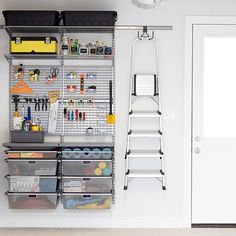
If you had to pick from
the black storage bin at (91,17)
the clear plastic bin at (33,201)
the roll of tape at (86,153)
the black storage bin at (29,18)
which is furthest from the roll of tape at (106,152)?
the black storage bin at (29,18)

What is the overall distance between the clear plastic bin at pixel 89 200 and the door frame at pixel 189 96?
33.4 inches

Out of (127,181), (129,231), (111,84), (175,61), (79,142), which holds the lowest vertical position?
(129,231)

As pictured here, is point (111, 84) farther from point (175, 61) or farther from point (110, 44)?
point (175, 61)

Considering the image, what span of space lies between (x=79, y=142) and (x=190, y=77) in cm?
134

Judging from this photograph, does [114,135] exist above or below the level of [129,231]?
above

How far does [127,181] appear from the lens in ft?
11.4

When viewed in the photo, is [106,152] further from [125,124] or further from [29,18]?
[29,18]

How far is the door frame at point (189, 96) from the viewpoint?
11.3 ft

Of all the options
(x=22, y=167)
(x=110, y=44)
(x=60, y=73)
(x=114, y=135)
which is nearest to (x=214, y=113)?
(x=114, y=135)

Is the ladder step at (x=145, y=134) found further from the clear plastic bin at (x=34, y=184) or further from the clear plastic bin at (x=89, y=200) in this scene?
the clear plastic bin at (x=34, y=184)

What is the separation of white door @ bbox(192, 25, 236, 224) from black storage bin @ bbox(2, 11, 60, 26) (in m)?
1.49

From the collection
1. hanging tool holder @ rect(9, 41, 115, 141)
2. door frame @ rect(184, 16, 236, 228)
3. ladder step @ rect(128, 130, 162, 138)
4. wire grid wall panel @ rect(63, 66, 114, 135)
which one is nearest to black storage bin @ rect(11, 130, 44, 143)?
hanging tool holder @ rect(9, 41, 115, 141)

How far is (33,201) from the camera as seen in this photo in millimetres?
3291

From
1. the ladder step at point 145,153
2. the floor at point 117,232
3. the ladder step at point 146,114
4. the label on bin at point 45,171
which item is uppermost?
the ladder step at point 146,114
